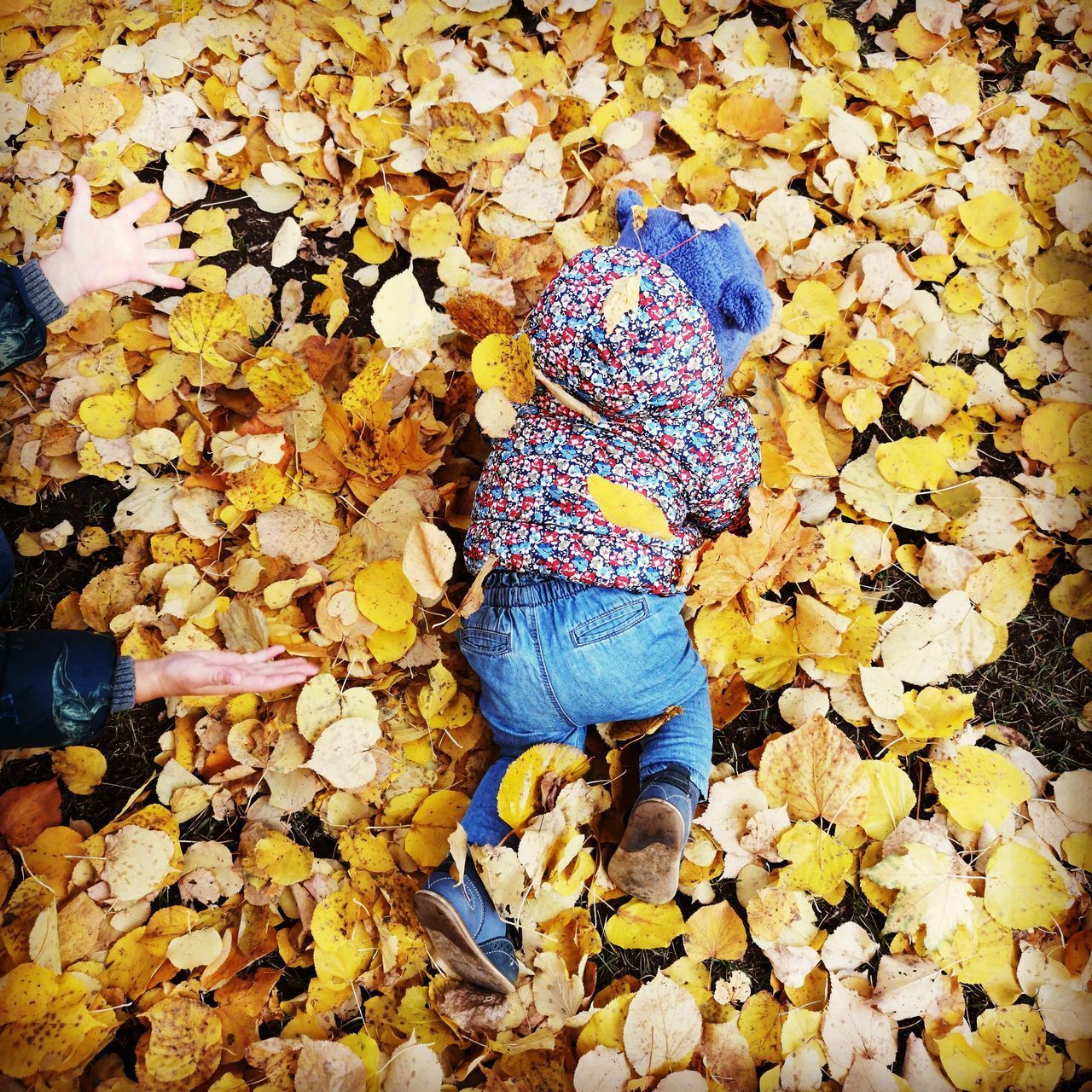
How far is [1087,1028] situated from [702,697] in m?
0.88

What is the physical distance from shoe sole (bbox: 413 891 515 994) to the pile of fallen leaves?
0.18 feet

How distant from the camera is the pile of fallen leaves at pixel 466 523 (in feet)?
5.03

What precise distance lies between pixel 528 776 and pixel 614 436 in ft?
2.08

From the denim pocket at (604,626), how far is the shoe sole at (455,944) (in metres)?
0.50

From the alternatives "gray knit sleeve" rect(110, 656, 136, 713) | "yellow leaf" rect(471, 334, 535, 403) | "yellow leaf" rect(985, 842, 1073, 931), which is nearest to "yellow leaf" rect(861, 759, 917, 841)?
"yellow leaf" rect(985, 842, 1073, 931)

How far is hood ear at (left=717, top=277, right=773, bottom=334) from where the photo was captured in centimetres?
148

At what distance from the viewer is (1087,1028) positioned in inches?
59.7

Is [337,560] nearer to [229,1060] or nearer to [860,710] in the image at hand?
[229,1060]

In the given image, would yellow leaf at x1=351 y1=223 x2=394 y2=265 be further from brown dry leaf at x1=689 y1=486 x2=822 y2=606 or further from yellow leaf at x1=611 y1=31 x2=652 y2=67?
brown dry leaf at x1=689 y1=486 x2=822 y2=606

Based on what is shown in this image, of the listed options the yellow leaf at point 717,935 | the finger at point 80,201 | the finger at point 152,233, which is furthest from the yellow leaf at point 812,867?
the finger at point 80,201

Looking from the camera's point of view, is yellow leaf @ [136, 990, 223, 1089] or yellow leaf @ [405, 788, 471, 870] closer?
yellow leaf @ [136, 990, 223, 1089]

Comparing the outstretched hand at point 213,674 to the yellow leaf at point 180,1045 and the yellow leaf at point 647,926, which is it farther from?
the yellow leaf at point 647,926

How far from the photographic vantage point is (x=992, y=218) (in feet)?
6.45

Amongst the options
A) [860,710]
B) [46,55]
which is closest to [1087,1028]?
[860,710]
